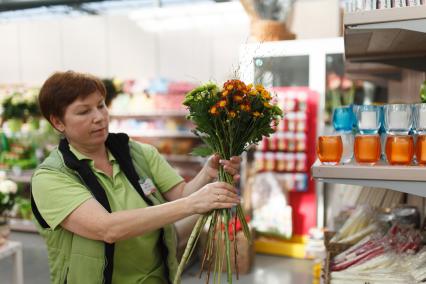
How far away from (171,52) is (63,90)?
5615mm

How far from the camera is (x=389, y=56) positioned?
2215 mm

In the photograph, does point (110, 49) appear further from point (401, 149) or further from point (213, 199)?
point (401, 149)

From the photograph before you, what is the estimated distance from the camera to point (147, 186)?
182cm

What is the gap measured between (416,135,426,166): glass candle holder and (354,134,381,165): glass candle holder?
114 mm

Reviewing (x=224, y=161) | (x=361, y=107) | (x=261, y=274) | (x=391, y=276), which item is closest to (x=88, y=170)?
(x=224, y=161)

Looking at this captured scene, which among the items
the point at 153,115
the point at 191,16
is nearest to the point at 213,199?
the point at 153,115

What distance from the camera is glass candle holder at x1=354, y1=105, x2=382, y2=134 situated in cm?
147

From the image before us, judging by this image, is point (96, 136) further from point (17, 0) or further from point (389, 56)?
point (17, 0)

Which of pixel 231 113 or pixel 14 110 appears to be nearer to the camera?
pixel 231 113

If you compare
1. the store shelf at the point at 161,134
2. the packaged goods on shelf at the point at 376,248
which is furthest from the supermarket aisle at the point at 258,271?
the packaged goods on shelf at the point at 376,248

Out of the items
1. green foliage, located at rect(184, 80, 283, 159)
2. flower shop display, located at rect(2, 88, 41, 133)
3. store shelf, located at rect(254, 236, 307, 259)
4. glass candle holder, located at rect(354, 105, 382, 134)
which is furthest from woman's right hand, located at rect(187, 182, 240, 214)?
flower shop display, located at rect(2, 88, 41, 133)

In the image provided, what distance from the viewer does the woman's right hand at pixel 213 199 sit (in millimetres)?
1435

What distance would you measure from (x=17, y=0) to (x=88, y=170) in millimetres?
6441

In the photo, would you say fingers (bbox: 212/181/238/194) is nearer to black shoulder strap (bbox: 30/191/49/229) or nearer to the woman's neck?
the woman's neck
